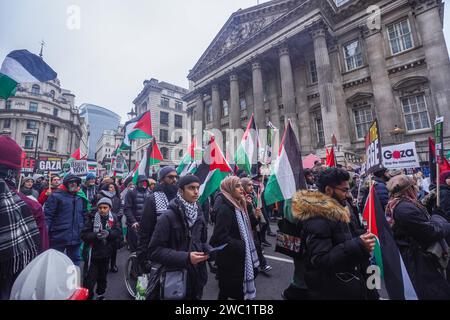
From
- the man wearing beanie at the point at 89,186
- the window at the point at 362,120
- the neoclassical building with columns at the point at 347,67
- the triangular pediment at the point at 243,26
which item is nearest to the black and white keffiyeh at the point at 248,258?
the man wearing beanie at the point at 89,186

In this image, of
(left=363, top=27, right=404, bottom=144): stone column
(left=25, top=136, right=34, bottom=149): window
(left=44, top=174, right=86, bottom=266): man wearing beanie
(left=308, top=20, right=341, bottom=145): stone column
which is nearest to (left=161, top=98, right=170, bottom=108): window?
(left=25, top=136, right=34, bottom=149): window

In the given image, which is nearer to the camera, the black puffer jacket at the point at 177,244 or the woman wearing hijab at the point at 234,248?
the black puffer jacket at the point at 177,244

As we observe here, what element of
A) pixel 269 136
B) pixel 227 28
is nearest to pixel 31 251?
pixel 269 136

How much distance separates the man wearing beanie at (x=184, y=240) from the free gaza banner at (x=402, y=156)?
7.63 meters

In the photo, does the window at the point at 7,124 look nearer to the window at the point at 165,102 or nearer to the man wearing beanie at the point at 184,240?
the window at the point at 165,102

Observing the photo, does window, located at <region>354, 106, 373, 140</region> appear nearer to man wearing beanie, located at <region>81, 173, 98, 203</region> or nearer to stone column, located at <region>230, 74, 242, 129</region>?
stone column, located at <region>230, 74, 242, 129</region>

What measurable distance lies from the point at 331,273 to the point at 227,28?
27.2 m

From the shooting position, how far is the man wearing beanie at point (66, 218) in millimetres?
3348

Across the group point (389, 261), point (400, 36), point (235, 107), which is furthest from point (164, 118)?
point (389, 261)

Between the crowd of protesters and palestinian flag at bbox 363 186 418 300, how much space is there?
116 millimetres

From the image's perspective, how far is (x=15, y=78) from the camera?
415 cm

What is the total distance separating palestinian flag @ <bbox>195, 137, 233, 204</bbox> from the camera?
4785 mm

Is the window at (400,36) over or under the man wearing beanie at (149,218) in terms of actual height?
over
